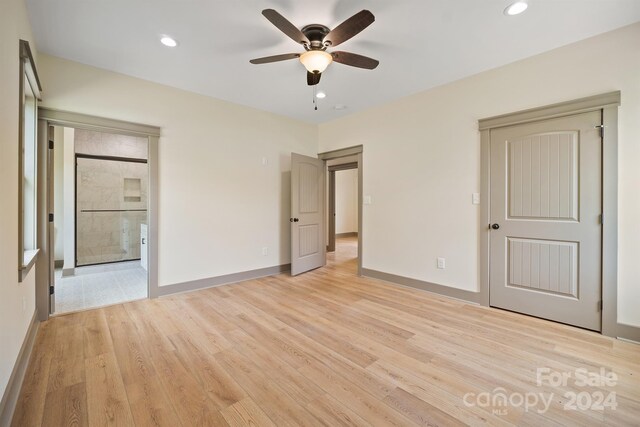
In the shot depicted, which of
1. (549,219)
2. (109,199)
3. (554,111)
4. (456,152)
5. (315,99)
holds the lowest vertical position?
(549,219)

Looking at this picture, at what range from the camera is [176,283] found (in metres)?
3.49

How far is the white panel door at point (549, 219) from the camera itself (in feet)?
8.02

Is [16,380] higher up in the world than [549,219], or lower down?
lower down

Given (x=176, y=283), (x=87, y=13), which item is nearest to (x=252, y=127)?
(x=87, y=13)

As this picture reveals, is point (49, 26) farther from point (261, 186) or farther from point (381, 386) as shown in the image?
point (381, 386)

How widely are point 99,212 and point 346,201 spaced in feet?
22.9

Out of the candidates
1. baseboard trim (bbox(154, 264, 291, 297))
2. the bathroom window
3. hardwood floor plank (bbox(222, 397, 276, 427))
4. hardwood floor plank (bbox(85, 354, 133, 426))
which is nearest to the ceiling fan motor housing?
the bathroom window

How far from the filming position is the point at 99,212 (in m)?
5.42

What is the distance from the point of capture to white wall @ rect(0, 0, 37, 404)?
4.85 feet

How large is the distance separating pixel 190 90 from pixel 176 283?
101 inches

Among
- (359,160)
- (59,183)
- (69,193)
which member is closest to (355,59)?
(359,160)

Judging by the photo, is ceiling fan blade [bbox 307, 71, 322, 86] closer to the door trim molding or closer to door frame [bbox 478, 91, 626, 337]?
the door trim molding

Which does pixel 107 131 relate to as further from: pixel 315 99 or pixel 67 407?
pixel 67 407

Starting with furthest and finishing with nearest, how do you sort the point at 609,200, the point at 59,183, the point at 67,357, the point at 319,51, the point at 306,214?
the point at 306,214, the point at 59,183, the point at 609,200, the point at 319,51, the point at 67,357
